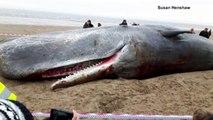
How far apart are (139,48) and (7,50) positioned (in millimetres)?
2651

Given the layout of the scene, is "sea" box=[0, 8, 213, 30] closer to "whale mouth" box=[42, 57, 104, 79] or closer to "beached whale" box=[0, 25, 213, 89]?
"beached whale" box=[0, 25, 213, 89]

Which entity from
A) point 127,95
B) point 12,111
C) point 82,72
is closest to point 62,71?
point 82,72

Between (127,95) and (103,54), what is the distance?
146cm

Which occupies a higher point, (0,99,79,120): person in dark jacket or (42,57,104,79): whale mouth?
(0,99,79,120): person in dark jacket

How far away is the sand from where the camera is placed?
6.49 metres

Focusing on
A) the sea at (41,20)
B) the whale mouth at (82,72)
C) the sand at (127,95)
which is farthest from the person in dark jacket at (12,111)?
the sea at (41,20)

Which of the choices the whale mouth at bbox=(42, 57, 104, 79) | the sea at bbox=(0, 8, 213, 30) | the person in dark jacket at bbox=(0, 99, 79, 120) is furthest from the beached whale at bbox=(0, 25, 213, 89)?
the sea at bbox=(0, 8, 213, 30)

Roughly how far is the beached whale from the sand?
9.1 inches

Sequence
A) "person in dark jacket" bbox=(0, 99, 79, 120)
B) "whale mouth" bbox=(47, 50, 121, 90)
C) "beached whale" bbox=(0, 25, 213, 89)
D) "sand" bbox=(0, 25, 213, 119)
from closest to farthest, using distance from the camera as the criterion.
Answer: "person in dark jacket" bbox=(0, 99, 79, 120) < "sand" bbox=(0, 25, 213, 119) < "whale mouth" bbox=(47, 50, 121, 90) < "beached whale" bbox=(0, 25, 213, 89)

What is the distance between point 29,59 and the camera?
27.5 ft

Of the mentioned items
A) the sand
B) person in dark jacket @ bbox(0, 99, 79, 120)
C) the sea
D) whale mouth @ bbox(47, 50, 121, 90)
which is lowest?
the sea

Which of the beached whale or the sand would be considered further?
the beached whale

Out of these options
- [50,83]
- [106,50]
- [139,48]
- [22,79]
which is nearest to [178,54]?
[139,48]

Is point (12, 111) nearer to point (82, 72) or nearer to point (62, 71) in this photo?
point (82, 72)
